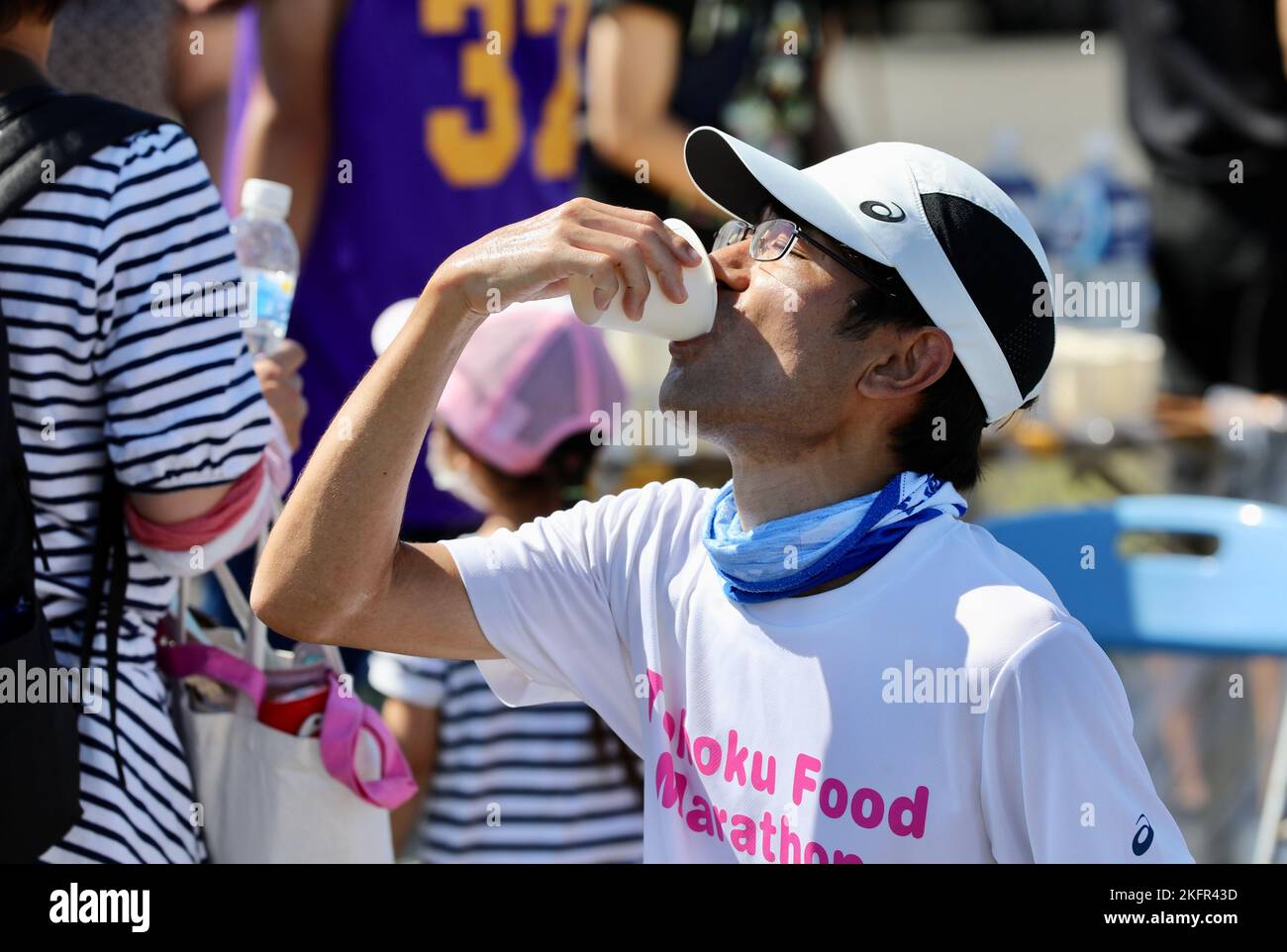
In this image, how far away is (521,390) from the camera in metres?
3.26

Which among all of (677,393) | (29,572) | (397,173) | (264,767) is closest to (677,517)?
(677,393)

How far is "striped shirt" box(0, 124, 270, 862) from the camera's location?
2.28m

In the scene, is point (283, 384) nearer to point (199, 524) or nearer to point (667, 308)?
point (199, 524)

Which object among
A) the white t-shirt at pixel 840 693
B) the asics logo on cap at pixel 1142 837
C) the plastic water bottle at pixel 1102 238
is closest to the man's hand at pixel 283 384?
the white t-shirt at pixel 840 693

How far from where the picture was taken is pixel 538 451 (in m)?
3.26

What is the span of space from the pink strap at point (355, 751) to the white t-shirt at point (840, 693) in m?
0.33

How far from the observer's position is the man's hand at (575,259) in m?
1.98

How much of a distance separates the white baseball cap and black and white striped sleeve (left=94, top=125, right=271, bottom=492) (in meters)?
0.77

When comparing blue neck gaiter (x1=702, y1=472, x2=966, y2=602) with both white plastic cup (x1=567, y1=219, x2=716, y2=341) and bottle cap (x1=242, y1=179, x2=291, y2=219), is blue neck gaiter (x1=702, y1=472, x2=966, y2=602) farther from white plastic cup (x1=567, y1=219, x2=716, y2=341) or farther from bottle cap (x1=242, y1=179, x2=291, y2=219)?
bottle cap (x1=242, y1=179, x2=291, y2=219)

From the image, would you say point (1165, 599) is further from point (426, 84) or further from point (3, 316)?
point (3, 316)

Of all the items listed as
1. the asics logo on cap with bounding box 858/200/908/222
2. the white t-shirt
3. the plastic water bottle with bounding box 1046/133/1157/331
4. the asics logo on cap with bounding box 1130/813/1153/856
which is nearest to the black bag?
the white t-shirt

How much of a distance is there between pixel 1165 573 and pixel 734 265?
1.82 meters

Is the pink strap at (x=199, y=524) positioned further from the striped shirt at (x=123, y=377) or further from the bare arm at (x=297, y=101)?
the bare arm at (x=297, y=101)
